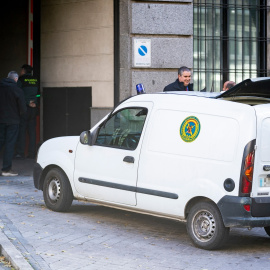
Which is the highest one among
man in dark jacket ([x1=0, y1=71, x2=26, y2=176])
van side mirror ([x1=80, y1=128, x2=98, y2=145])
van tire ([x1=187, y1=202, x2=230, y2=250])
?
man in dark jacket ([x1=0, y1=71, x2=26, y2=176])

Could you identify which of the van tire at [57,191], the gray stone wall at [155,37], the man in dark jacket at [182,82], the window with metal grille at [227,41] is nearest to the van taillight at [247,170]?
the van tire at [57,191]

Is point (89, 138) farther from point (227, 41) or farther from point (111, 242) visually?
point (227, 41)

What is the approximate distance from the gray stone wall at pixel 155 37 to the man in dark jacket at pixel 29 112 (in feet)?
7.38

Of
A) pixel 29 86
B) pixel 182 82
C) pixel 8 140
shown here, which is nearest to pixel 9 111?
pixel 8 140

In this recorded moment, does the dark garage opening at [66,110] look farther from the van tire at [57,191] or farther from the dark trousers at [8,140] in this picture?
the van tire at [57,191]

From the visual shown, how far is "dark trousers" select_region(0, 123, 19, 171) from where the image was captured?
43.7 feet

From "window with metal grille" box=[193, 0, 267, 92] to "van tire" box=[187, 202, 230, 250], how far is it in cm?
725

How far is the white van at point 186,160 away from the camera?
7402 mm

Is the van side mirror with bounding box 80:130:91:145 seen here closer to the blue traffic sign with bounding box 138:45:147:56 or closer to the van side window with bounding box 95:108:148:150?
the van side window with bounding box 95:108:148:150

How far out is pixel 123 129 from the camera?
28.9ft

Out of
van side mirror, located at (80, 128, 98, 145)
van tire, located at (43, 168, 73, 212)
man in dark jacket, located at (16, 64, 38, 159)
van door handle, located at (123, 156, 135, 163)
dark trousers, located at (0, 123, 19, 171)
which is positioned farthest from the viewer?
man in dark jacket, located at (16, 64, 38, 159)

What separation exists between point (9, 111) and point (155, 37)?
3148 mm

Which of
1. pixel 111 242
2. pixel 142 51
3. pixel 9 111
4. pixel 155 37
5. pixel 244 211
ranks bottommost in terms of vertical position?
pixel 111 242

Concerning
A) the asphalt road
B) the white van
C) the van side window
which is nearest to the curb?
the asphalt road
